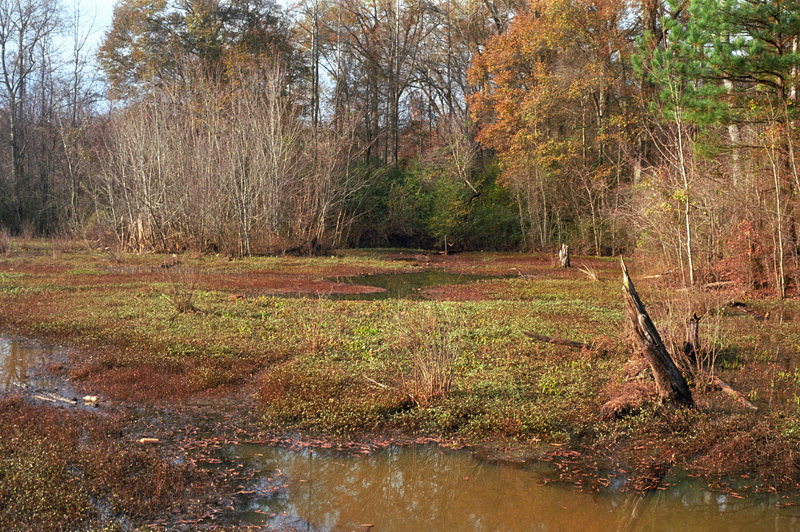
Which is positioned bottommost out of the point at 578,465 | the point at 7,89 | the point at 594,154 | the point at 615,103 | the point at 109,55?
the point at 578,465

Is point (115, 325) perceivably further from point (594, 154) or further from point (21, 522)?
point (594, 154)

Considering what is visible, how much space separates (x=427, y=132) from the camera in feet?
143

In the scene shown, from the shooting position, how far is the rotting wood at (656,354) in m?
6.45

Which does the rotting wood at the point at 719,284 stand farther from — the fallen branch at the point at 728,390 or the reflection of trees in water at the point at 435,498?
the reflection of trees in water at the point at 435,498

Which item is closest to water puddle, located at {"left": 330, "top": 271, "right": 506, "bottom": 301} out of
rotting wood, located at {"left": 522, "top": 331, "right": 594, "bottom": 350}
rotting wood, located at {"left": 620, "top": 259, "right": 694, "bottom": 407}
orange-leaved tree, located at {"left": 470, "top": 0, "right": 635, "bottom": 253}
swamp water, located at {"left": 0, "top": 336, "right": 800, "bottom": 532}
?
rotting wood, located at {"left": 522, "top": 331, "right": 594, "bottom": 350}

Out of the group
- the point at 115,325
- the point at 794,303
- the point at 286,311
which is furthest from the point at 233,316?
the point at 794,303

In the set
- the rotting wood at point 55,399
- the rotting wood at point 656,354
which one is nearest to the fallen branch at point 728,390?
the rotting wood at point 656,354

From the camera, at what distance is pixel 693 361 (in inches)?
317

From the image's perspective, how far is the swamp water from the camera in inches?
181

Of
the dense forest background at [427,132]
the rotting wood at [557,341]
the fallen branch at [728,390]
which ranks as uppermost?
the dense forest background at [427,132]

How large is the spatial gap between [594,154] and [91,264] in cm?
2286

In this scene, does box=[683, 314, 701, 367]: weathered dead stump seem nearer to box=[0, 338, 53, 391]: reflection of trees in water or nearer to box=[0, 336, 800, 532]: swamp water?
box=[0, 336, 800, 532]: swamp water

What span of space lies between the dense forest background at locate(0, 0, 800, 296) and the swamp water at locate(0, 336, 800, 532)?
34.8ft

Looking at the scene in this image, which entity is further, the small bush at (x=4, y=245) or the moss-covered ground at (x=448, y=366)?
the small bush at (x=4, y=245)
